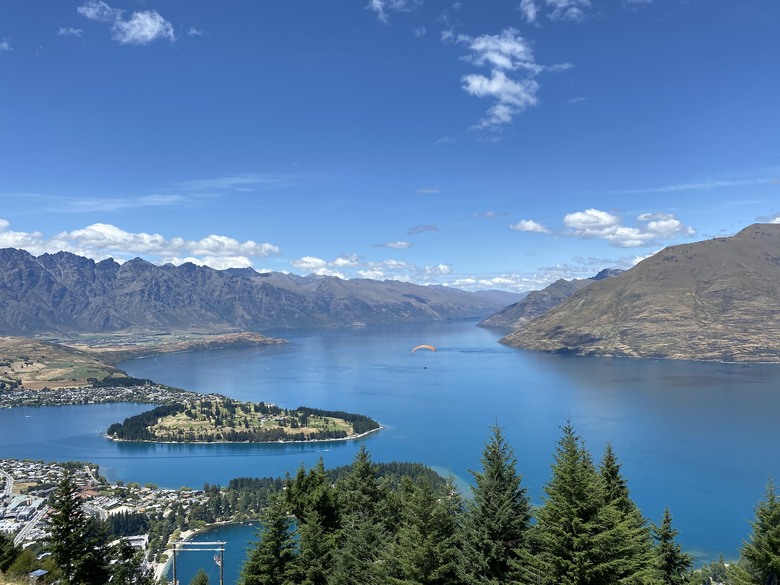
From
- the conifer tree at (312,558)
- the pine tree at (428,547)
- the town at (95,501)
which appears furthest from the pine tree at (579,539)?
the town at (95,501)

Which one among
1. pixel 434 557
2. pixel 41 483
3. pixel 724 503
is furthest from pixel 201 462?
pixel 434 557

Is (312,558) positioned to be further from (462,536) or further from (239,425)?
(239,425)

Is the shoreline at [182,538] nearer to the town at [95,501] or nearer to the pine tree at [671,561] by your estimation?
the town at [95,501]

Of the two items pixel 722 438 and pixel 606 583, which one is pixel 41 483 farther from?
pixel 722 438

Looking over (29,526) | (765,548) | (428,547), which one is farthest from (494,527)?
(29,526)

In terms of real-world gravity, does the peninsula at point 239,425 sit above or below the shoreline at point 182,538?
above

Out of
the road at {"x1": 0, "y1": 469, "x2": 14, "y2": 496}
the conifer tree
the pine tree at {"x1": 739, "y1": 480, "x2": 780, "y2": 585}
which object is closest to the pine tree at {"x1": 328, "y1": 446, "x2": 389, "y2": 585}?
the conifer tree

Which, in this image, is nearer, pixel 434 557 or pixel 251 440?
pixel 434 557
